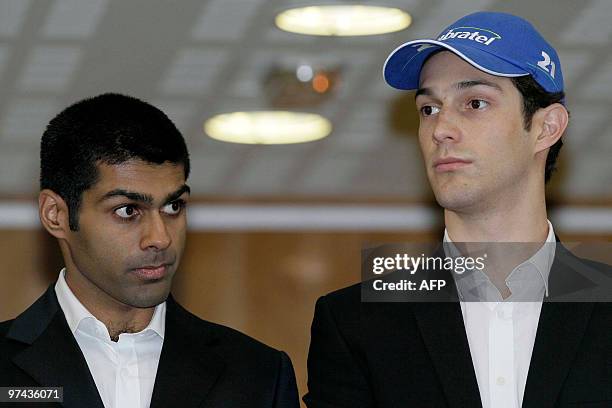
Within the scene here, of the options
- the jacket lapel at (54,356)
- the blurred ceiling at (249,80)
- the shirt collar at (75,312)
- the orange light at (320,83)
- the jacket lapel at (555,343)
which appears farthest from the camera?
the orange light at (320,83)

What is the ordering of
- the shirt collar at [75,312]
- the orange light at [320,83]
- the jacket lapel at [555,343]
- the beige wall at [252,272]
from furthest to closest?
the orange light at [320,83], the beige wall at [252,272], the shirt collar at [75,312], the jacket lapel at [555,343]

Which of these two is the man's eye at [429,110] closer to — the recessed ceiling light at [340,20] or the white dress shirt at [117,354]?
the white dress shirt at [117,354]

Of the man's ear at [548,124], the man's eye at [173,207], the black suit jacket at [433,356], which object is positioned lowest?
the black suit jacket at [433,356]

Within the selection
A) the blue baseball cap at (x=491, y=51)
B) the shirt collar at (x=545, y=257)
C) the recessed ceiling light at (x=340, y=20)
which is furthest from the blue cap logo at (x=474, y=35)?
the recessed ceiling light at (x=340, y=20)

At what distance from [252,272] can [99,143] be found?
1.38m

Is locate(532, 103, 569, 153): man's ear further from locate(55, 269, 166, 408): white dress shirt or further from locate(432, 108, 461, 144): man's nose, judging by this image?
locate(55, 269, 166, 408): white dress shirt

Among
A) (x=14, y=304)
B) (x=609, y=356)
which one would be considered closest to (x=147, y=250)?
(x=609, y=356)

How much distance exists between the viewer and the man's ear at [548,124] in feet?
8.54

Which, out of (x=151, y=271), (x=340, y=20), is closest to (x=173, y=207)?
(x=151, y=271)

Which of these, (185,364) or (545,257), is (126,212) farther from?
(545,257)

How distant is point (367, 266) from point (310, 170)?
4.18 ft

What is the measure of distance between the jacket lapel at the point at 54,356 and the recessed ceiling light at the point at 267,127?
1552 millimetres

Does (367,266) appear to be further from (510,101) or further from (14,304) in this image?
(14,304)

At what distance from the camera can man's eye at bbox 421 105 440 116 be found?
258 cm
